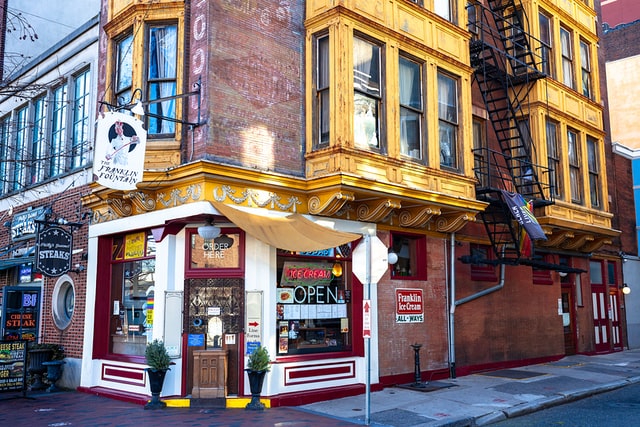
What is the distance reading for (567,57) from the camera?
1989 cm

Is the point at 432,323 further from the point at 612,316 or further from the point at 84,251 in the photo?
→ the point at 612,316

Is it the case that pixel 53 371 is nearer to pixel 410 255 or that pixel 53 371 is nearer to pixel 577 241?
pixel 410 255

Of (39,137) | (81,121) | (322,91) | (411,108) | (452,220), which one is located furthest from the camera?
(39,137)

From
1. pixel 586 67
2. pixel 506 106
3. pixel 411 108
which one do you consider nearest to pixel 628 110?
pixel 586 67

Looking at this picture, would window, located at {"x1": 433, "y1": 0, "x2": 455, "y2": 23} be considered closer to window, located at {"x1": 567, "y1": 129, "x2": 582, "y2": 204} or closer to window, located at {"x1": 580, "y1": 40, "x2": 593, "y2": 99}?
window, located at {"x1": 567, "y1": 129, "x2": 582, "y2": 204}

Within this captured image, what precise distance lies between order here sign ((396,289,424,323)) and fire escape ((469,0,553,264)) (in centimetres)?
294

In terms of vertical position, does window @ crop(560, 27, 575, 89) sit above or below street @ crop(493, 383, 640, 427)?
above

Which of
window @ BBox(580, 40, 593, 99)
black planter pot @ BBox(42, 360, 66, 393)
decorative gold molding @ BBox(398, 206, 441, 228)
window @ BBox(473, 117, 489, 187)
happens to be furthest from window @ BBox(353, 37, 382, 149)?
window @ BBox(580, 40, 593, 99)

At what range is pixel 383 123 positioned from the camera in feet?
44.1

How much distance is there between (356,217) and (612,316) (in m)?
13.5

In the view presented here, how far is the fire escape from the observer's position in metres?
16.8

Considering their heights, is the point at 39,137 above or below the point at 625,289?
above

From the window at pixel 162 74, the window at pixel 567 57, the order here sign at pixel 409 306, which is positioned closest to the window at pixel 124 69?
the window at pixel 162 74

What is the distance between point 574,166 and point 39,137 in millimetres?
15874
